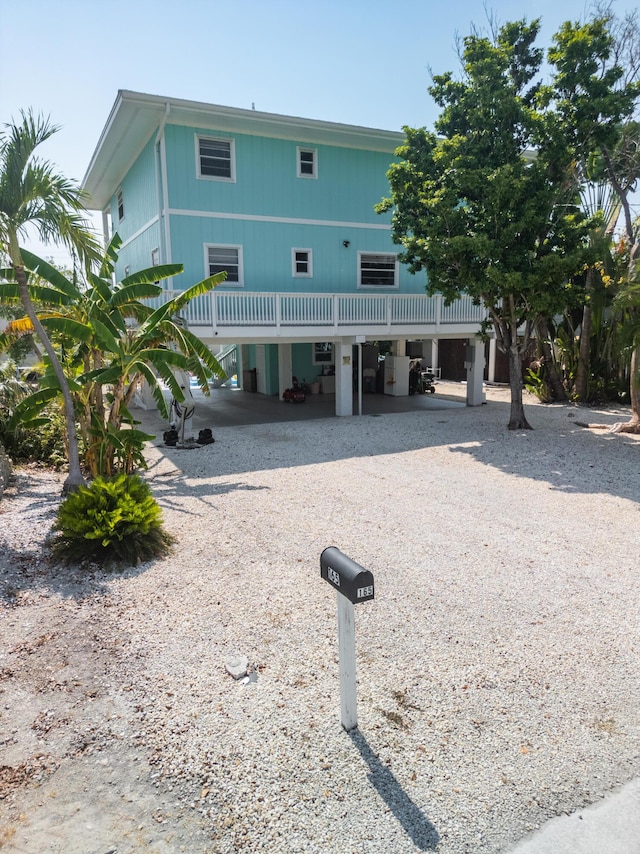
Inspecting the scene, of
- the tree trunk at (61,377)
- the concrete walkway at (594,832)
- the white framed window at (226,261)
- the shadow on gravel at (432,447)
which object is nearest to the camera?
the concrete walkway at (594,832)

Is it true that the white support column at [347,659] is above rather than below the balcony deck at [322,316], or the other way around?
below

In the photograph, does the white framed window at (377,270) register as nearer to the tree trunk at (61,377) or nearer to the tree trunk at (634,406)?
the tree trunk at (634,406)

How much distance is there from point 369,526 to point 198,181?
40.0 ft

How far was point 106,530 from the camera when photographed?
20.0ft

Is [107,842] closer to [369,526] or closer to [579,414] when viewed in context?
[369,526]

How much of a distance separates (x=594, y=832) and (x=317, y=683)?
1885 mm

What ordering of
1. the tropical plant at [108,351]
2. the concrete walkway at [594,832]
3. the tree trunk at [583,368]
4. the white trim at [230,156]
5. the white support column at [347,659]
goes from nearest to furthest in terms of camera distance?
the concrete walkway at [594,832], the white support column at [347,659], the tropical plant at [108,351], the white trim at [230,156], the tree trunk at [583,368]

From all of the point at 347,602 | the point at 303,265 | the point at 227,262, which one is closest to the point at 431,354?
the point at 303,265

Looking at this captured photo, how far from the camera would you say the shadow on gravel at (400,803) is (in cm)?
271

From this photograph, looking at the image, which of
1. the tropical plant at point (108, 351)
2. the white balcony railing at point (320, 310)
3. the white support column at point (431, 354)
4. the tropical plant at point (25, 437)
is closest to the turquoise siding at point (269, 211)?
the white balcony railing at point (320, 310)

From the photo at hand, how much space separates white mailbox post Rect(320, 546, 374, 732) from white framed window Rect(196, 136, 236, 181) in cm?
1469

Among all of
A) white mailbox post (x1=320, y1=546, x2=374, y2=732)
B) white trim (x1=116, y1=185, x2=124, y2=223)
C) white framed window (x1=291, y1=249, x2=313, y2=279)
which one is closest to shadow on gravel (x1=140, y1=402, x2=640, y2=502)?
white framed window (x1=291, y1=249, x2=313, y2=279)

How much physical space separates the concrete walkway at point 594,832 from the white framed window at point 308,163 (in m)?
16.9

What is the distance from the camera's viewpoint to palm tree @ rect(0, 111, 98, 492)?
22.6 feet
